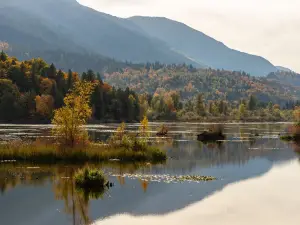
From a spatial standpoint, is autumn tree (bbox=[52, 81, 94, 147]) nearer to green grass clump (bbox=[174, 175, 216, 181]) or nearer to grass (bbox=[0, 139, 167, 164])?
grass (bbox=[0, 139, 167, 164])

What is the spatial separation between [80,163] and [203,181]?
49.1ft

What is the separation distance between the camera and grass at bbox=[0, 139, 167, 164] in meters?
57.5

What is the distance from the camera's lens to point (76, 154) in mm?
57781

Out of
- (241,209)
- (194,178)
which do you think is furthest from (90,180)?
(241,209)

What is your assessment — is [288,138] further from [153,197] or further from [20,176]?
[153,197]

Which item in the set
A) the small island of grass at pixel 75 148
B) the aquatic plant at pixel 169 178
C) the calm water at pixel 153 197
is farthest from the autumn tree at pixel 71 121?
the aquatic plant at pixel 169 178

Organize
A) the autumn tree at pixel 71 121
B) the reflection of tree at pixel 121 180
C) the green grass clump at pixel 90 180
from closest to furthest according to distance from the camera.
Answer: the green grass clump at pixel 90 180 < the reflection of tree at pixel 121 180 < the autumn tree at pixel 71 121

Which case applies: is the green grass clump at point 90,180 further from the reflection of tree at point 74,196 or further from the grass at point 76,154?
the grass at point 76,154

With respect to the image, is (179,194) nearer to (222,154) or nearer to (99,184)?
(99,184)

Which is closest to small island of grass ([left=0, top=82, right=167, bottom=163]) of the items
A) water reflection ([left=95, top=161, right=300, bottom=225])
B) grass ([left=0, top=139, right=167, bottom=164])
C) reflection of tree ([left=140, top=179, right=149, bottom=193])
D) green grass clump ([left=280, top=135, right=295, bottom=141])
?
grass ([left=0, top=139, right=167, bottom=164])

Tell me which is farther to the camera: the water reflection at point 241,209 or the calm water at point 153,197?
the calm water at point 153,197

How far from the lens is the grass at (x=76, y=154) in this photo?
189ft

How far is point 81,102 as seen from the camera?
6356cm

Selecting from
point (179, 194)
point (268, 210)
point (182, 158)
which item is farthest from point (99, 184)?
point (182, 158)
